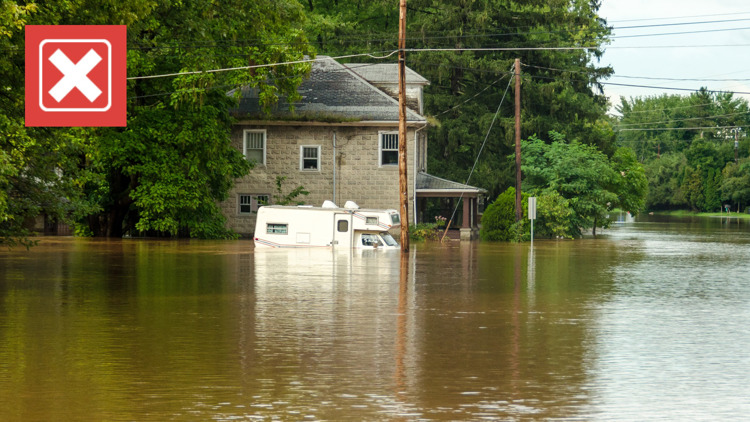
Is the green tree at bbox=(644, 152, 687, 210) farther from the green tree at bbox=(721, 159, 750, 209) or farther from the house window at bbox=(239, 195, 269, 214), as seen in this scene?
the house window at bbox=(239, 195, 269, 214)

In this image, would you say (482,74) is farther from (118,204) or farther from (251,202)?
(118,204)

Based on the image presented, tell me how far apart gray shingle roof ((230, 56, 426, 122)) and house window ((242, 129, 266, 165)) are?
126 cm

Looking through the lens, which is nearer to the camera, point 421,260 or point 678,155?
point 421,260

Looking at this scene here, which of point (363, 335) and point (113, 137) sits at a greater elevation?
point (113, 137)

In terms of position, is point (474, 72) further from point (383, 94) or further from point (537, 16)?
point (383, 94)

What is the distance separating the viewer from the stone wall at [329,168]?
57.4 metres

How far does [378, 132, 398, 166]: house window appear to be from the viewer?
57.2 metres

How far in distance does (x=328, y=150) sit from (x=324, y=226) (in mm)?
11831

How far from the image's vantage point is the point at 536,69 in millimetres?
75938

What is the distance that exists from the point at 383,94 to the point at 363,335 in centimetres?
4245

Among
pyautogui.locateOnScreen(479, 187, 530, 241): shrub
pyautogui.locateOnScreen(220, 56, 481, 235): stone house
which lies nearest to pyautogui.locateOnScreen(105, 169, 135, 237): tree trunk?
pyautogui.locateOnScreen(220, 56, 481, 235): stone house

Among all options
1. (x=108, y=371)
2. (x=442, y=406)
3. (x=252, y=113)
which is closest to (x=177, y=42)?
(x=252, y=113)

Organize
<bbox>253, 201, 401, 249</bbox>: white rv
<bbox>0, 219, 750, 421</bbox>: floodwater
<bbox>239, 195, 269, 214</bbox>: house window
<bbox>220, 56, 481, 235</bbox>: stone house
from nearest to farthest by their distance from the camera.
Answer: <bbox>0, 219, 750, 421</bbox>: floodwater < <bbox>253, 201, 401, 249</bbox>: white rv < <bbox>220, 56, 481, 235</bbox>: stone house < <bbox>239, 195, 269, 214</bbox>: house window

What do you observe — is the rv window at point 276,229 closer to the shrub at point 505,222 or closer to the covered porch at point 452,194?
the covered porch at point 452,194
